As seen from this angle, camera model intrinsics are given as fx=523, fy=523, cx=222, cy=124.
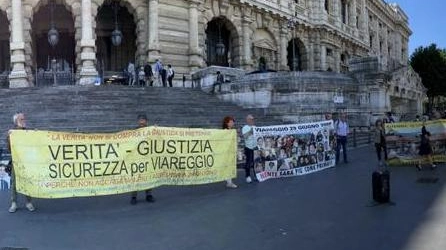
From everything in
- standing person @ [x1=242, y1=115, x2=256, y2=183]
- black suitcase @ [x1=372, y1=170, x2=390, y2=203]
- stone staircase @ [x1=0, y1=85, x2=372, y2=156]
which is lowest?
black suitcase @ [x1=372, y1=170, x2=390, y2=203]

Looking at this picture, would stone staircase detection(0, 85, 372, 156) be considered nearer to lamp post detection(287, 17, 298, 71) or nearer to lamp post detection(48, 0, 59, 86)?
lamp post detection(48, 0, 59, 86)

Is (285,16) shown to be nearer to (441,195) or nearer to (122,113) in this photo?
(122,113)

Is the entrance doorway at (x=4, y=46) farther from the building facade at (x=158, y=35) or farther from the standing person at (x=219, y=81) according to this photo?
the standing person at (x=219, y=81)

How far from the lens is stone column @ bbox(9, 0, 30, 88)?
26.9 metres

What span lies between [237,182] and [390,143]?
5.59 metres

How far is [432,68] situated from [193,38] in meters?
35.1

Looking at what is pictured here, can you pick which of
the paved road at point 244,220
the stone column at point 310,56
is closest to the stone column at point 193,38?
the stone column at point 310,56

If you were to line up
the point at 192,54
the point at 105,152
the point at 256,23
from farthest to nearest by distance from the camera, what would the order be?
the point at 256,23 < the point at 192,54 < the point at 105,152

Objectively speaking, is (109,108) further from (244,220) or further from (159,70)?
(244,220)

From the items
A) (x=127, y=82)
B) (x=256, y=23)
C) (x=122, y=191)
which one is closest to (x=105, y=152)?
(x=122, y=191)

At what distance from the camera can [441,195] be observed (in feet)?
31.1

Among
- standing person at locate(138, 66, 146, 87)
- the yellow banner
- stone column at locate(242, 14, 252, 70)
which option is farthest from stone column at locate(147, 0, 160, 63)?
the yellow banner

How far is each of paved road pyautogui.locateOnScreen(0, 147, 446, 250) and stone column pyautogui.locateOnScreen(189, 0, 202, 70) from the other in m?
20.7

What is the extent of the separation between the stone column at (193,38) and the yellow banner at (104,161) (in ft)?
68.7
